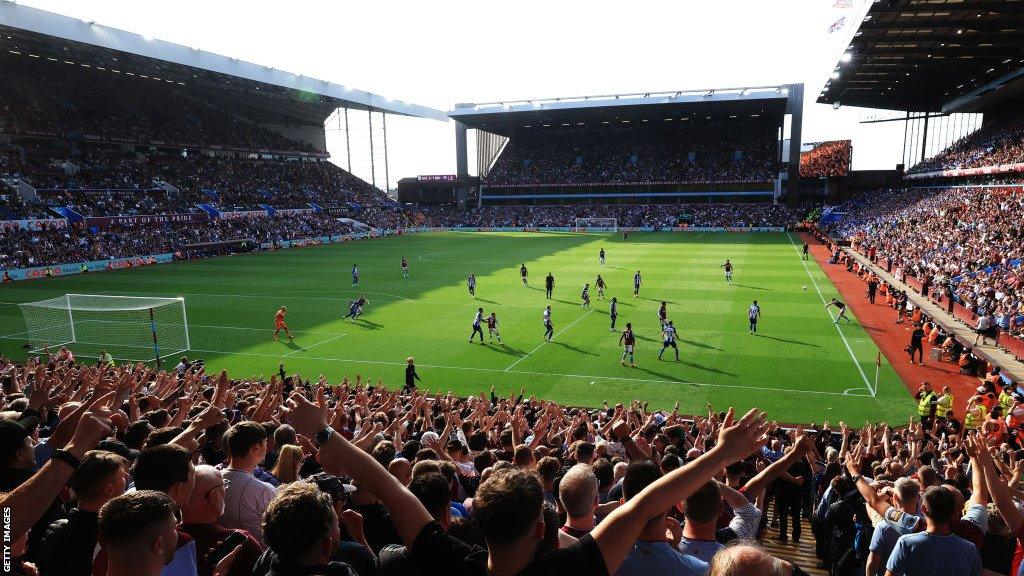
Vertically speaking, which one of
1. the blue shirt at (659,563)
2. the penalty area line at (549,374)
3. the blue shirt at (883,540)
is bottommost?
the penalty area line at (549,374)

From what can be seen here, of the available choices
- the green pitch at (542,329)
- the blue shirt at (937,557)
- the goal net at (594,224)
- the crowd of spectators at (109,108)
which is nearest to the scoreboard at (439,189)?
the goal net at (594,224)

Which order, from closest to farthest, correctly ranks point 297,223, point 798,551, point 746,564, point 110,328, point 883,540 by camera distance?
point 746,564 < point 883,540 < point 798,551 < point 110,328 < point 297,223

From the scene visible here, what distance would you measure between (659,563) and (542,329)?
23573mm

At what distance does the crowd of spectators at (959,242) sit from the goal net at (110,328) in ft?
104

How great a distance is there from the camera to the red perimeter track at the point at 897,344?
19.6m

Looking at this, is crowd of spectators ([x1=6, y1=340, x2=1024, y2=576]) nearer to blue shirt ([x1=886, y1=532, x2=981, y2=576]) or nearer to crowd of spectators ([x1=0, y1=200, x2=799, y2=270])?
blue shirt ([x1=886, y1=532, x2=981, y2=576])

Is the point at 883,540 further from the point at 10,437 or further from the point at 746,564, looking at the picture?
the point at 10,437

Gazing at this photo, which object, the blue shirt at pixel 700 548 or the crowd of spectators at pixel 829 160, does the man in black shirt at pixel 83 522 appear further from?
the crowd of spectators at pixel 829 160

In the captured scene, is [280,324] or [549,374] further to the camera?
[280,324]

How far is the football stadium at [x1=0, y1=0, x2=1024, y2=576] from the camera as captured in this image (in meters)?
3.68

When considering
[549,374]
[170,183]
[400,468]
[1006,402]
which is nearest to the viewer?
[400,468]

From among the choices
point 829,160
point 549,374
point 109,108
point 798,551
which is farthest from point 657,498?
point 829,160

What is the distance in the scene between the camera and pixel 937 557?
14.3 feet

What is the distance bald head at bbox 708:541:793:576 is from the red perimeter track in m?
18.7
